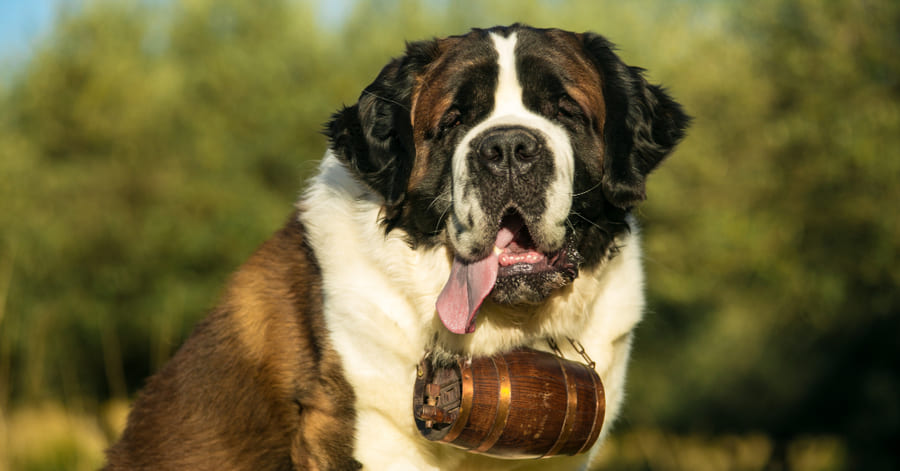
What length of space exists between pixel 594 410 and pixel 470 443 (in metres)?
0.47

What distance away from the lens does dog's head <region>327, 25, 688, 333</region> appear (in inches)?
125

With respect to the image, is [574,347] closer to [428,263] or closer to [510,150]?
[428,263]

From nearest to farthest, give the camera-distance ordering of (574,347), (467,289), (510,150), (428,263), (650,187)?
(510,150) → (467,289) → (428,263) → (574,347) → (650,187)

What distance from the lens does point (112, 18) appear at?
22047mm

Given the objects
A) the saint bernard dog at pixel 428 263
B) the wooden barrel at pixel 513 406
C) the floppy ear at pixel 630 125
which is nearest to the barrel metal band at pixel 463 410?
the wooden barrel at pixel 513 406

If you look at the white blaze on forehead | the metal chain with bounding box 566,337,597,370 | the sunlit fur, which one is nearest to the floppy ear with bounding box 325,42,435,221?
the sunlit fur

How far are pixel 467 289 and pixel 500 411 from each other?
48 cm

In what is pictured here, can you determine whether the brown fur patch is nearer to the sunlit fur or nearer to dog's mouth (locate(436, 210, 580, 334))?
the sunlit fur

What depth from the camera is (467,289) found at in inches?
128

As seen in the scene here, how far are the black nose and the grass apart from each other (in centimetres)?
241

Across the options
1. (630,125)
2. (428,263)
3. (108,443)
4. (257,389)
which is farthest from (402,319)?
(108,443)

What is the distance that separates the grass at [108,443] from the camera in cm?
618

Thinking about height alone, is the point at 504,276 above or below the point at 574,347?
above

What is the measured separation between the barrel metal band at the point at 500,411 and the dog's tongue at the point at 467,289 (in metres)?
0.22
